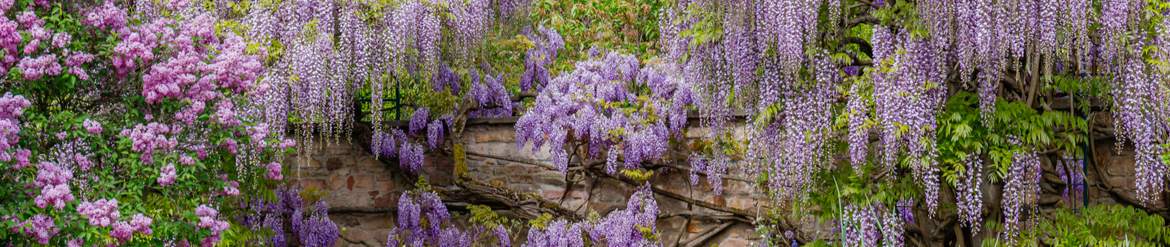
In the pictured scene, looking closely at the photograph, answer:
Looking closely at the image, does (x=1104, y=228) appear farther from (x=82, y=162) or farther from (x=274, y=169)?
(x=82, y=162)

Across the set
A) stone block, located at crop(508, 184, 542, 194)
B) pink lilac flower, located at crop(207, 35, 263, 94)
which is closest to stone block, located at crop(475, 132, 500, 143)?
stone block, located at crop(508, 184, 542, 194)

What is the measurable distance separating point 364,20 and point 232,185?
4.81 ft

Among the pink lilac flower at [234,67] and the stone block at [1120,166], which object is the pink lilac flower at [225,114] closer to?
the pink lilac flower at [234,67]

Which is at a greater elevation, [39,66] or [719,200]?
[39,66]

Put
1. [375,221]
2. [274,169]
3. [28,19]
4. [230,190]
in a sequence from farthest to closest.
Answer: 1. [375,221]
2. [274,169]
3. [230,190]
4. [28,19]

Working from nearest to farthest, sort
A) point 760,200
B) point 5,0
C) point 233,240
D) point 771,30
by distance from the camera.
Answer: point 5,0 < point 771,30 < point 233,240 < point 760,200

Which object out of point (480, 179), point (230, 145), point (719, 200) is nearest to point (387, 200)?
point (480, 179)

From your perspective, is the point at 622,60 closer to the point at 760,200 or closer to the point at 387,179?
the point at 760,200

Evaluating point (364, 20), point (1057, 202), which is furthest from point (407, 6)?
point (1057, 202)

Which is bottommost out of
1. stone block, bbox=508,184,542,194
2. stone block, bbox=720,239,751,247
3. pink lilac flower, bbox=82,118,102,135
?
stone block, bbox=720,239,751,247

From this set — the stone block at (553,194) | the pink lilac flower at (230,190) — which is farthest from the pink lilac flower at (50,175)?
the stone block at (553,194)

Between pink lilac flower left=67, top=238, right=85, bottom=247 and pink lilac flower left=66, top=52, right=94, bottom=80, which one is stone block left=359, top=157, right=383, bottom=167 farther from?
pink lilac flower left=67, top=238, right=85, bottom=247

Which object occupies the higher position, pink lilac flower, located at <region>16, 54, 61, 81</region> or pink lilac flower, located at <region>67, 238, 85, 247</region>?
pink lilac flower, located at <region>16, 54, 61, 81</region>

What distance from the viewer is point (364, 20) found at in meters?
5.21
